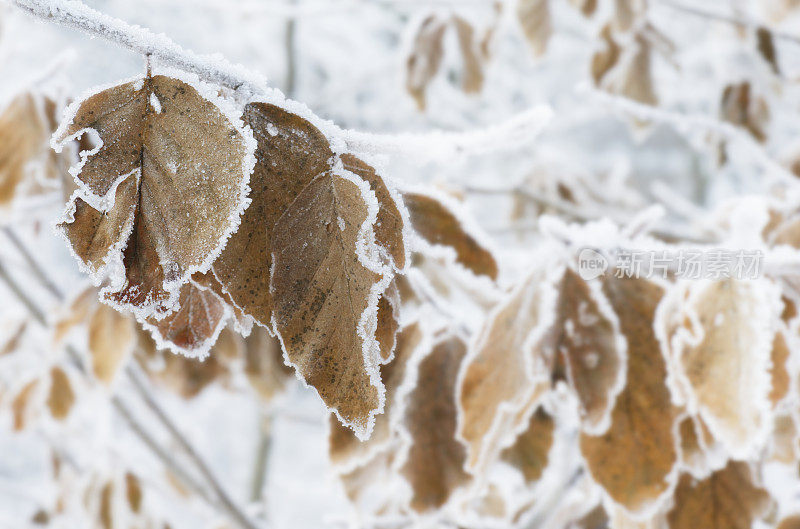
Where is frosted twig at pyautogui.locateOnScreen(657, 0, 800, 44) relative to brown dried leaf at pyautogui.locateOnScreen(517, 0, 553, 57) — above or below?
below

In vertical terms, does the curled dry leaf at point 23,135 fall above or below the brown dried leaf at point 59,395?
above

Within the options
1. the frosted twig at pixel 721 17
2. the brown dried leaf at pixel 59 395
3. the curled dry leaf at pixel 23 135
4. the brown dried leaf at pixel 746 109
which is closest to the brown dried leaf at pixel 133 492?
the brown dried leaf at pixel 59 395

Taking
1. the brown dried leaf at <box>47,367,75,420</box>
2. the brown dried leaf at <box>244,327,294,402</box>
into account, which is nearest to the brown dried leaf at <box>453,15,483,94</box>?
the brown dried leaf at <box>244,327,294,402</box>

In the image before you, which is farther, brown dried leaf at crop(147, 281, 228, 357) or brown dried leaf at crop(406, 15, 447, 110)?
brown dried leaf at crop(406, 15, 447, 110)

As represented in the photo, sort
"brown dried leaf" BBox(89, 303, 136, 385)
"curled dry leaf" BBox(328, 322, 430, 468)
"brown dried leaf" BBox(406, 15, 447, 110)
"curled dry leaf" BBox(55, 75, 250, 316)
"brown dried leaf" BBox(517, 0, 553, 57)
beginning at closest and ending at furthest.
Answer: "curled dry leaf" BBox(55, 75, 250, 316) → "curled dry leaf" BBox(328, 322, 430, 468) → "brown dried leaf" BBox(89, 303, 136, 385) → "brown dried leaf" BBox(517, 0, 553, 57) → "brown dried leaf" BBox(406, 15, 447, 110)

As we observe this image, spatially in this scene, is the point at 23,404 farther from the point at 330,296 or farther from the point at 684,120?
the point at 684,120

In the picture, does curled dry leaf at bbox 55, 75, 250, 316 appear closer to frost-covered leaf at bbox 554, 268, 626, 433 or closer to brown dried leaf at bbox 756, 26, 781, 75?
frost-covered leaf at bbox 554, 268, 626, 433

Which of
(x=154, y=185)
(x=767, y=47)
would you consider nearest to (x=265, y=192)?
(x=154, y=185)

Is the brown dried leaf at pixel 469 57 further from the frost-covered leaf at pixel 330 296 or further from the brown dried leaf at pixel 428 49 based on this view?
the frost-covered leaf at pixel 330 296
